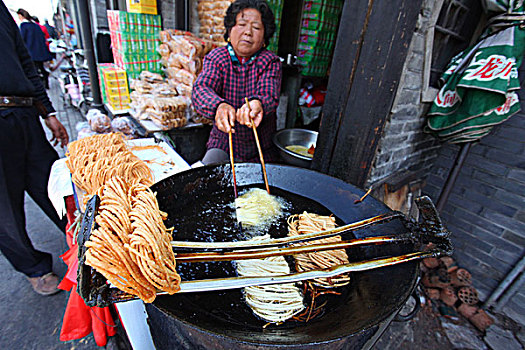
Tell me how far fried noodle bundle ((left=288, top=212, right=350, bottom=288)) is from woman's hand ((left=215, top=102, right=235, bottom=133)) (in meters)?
1.10

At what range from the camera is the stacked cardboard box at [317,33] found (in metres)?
4.89

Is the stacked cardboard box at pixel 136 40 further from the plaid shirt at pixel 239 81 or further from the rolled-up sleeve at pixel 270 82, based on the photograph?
the rolled-up sleeve at pixel 270 82

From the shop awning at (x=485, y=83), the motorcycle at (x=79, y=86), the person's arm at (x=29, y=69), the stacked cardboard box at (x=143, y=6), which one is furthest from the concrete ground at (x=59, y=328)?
the motorcycle at (x=79, y=86)

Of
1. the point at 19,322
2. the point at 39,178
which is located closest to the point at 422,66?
the point at 39,178

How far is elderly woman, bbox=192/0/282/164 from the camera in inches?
108

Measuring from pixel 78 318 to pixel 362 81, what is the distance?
12.0 ft

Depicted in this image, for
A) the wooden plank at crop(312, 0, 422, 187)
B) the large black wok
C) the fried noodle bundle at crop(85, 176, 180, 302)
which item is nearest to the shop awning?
the wooden plank at crop(312, 0, 422, 187)

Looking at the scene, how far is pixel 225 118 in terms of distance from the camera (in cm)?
234

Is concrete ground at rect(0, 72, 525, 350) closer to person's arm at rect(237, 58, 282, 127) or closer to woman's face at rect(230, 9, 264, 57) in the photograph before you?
person's arm at rect(237, 58, 282, 127)

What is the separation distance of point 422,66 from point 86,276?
11.2 ft

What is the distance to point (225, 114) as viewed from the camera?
2.38 metres

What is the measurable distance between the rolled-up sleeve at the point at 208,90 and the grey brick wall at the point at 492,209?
3597 mm

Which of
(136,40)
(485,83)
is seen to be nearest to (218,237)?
(485,83)

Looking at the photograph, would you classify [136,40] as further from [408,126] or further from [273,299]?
[273,299]
